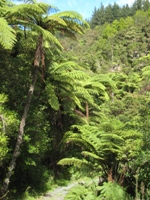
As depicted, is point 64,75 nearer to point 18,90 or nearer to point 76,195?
point 18,90

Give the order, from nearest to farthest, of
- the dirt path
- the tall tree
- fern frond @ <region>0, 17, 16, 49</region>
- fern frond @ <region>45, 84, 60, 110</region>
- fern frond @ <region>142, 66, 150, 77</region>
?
fern frond @ <region>0, 17, 16, 49</region>
fern frond @ <region>142, 66, 150, 77</region>
the tall tree
the dirt path
fern frond @ <region>45, 84, 60, 110</region>

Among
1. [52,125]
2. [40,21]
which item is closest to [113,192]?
[40,21]

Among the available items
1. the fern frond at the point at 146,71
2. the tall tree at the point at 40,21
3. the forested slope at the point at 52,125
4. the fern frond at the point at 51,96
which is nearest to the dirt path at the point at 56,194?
the forested slope at the point at 52,125

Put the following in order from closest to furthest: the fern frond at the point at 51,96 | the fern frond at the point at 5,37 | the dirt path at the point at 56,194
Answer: the fern frond at the point at 5,37 → the dirt path at the point at 56,194 → the fern frond at the point at 51,96

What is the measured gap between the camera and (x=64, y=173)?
10.3m

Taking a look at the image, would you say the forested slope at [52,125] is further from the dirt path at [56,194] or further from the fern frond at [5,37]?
the dirt path at [56,194]

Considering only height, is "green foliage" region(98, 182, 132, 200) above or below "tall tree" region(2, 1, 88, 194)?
below

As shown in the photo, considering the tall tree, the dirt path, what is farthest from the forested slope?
the dirt path

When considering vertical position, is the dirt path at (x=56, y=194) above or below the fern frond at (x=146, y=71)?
→ below

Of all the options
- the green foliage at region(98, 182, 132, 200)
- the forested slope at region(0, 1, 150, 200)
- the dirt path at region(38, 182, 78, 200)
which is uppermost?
the forested slope at region(0, 1, 150, 200)

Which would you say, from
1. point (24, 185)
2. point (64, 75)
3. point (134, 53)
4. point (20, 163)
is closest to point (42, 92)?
point (64, 75)

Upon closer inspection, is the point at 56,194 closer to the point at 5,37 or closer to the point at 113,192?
the point at 113,192

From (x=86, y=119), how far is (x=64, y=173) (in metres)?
2.48

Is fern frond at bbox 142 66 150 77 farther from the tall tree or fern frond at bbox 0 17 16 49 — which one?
fern frond at bbox 0 17 16 49
